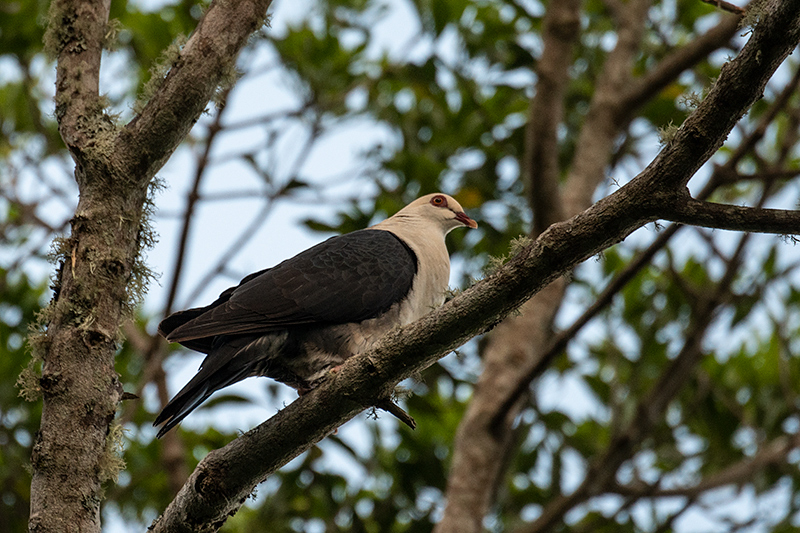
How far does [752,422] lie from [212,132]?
12.6ft

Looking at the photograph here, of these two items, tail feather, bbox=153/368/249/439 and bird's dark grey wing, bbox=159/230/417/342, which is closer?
tail feather, bbox=153/368/249/439

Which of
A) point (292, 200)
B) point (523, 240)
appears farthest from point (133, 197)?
point (292, 200)

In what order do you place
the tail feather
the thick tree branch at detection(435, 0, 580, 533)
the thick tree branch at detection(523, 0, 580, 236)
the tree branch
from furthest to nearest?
1. the thick tree branch at detection(523, 0, 580, 236)
2. the thick tree branch at detection(435, 0, 580, 533)
3. the tail feather
4. the tree branch

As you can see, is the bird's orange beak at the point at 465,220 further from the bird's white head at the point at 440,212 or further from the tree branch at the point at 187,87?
the tree branch at the point at 187,87

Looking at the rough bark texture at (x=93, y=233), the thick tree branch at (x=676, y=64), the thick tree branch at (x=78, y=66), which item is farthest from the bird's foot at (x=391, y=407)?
the thick tree branch at (x=676, y=64)

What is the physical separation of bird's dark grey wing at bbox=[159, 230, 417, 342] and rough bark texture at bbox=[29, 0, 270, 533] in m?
0.56

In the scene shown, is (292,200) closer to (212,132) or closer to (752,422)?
(212,132)

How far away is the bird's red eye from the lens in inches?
177

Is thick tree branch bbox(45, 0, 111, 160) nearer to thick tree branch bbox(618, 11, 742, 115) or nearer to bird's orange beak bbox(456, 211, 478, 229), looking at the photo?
bird's orange beak bbox(456, 211, 478, 229)

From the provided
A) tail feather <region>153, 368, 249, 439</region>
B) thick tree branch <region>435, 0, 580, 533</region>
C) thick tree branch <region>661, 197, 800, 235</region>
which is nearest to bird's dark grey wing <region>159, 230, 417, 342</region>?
tail feather <region>153, 368, 249, 439</region>

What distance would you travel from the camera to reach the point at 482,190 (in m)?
5.57

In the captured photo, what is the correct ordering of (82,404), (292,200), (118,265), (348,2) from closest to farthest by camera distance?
(82,404), (118,265), (292,200), (348,2)

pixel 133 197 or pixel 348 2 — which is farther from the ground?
pixel 348 2

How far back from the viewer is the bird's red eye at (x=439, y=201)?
450 centimetres
